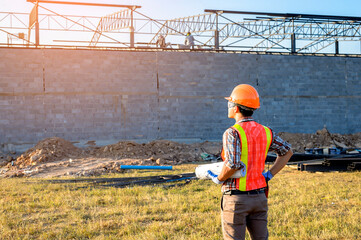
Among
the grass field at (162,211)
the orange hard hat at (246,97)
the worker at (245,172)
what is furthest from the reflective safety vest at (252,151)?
the grass field at (162,211)

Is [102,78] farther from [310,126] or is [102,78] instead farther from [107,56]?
[310,126]

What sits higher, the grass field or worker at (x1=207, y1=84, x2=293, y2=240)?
worker at (x1=207, y1=84, x2=293, y2=240)

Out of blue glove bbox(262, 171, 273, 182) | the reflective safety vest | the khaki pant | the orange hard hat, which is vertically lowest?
the khaki pant

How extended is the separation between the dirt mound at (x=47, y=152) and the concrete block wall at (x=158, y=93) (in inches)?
38.9

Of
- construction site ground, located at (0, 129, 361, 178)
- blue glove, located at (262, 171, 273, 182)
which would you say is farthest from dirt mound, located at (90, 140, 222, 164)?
blue glove, located at (262, 171, 273, 182)

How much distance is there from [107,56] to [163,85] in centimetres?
272

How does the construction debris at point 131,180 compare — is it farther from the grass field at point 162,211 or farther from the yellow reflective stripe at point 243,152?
the yellow reflective stripe at point 243,152

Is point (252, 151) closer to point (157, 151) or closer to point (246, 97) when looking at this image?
point (246, 97)

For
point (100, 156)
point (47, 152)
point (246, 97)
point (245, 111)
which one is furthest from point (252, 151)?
point (47, 152)

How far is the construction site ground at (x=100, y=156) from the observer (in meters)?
12.9

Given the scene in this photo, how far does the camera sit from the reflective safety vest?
3.18 m

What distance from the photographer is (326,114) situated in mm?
19188

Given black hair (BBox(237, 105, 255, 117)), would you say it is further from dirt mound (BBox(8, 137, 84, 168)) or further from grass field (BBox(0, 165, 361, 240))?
dirt mound (BBox(8, 137, 84, 168))

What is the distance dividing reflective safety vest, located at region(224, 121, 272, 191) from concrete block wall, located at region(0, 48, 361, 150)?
14.0 meters
